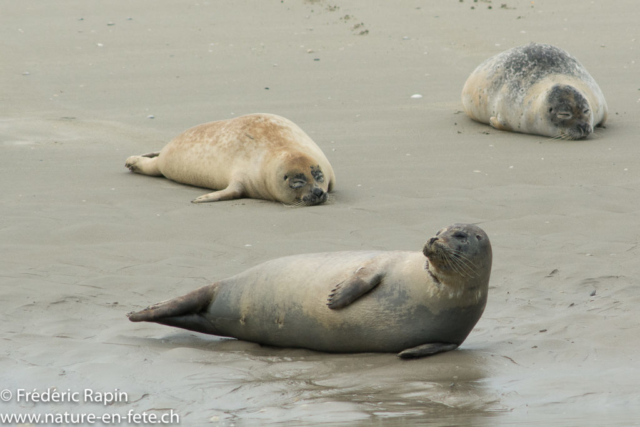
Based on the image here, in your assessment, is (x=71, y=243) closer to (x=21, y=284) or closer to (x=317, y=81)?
(x=21, y=284)

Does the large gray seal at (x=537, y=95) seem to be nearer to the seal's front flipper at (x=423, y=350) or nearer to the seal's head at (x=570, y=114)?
the seal's head at (x=570, y=114)

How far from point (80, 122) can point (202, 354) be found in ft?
18.5

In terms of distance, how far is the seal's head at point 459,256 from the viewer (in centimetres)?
350

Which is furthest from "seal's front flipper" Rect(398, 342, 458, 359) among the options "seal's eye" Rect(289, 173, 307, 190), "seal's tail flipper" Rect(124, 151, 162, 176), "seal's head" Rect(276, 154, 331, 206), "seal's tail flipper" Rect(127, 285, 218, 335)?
"seal's tail flipper" Rect(124, 151, 162, 176)

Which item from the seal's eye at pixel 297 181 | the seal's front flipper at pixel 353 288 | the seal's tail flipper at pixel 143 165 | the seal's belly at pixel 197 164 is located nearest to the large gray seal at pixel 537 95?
the seal's eye at pixel 297 181

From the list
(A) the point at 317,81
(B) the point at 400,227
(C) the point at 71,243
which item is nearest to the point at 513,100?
(A) the point at 317,81

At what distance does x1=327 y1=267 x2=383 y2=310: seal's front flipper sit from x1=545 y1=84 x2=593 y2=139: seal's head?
470cm

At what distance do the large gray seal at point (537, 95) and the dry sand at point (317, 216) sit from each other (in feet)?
0.73

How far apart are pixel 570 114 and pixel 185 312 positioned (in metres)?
4.94

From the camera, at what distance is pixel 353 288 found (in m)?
3.67

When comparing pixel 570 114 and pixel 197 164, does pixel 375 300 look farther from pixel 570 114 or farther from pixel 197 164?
pixel 570 114

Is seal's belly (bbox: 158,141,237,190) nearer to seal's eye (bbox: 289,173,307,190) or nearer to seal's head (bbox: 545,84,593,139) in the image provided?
seal's eye (bbox: 289,173,307,190)

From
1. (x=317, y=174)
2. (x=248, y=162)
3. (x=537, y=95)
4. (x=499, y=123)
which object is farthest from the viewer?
(x=499, y=123)

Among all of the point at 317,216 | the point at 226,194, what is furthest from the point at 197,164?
the point at 317,216
